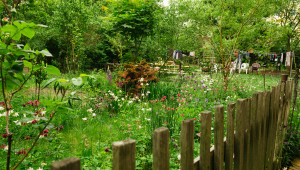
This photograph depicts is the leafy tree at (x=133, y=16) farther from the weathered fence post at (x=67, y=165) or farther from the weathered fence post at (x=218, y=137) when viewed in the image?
the weathered fence post at (x=67, y=165)

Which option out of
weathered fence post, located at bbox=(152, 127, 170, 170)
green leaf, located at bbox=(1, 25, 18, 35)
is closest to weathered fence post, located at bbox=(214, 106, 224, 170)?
weathered fence post, located at bbox=(152, 127, 170, 170)

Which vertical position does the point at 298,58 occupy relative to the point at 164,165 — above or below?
above

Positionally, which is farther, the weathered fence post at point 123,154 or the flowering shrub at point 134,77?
the flowering shrub at point 134,77

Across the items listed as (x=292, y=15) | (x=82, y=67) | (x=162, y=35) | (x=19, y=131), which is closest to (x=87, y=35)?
(x=82, y=67)

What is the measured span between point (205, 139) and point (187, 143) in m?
0.16

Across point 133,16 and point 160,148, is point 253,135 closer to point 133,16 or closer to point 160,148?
point 160,148

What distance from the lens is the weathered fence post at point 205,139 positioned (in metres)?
0.85

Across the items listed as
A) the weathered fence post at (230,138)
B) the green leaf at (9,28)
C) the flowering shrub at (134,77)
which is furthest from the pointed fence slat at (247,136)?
the flowering shrub at (134,77)

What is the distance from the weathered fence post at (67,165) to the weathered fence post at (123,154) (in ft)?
0.32

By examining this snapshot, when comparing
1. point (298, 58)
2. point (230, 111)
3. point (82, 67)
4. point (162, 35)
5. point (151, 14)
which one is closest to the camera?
point (230, 111)

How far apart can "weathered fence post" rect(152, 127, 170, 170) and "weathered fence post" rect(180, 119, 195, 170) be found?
0.34 ft

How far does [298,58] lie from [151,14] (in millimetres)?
19359

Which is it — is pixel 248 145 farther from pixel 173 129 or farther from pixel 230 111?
pixel 173 129

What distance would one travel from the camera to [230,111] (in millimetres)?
1046
